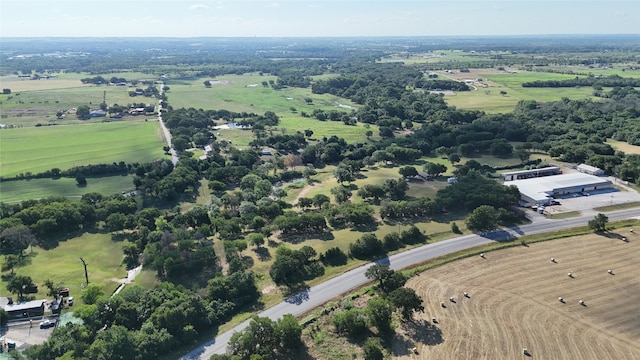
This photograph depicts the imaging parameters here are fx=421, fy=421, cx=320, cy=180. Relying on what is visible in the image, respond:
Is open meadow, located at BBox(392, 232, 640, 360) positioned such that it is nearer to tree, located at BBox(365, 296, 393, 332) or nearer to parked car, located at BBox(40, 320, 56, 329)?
tree, located at BBox(365, 296, 393, 332)

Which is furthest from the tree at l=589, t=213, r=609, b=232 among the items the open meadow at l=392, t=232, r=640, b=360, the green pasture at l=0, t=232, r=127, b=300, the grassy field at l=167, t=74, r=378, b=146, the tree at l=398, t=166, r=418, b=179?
the grassy field at l=167, t=74, r=378, b=146

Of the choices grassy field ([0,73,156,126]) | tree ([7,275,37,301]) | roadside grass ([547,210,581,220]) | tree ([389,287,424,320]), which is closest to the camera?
tree ([389,287,424,320])

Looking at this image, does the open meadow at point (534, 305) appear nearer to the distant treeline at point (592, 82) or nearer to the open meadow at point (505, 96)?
the open meadow at point (505, 96)

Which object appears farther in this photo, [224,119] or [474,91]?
[474,91]

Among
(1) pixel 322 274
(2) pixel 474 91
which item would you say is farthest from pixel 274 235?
Answer: (2) pixel 474 91

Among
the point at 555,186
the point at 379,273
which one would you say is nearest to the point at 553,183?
the point at 555,186

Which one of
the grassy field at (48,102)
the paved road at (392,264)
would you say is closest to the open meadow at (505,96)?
the paved road at (392,264)

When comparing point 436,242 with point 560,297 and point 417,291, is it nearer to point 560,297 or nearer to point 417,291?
point 417,291
